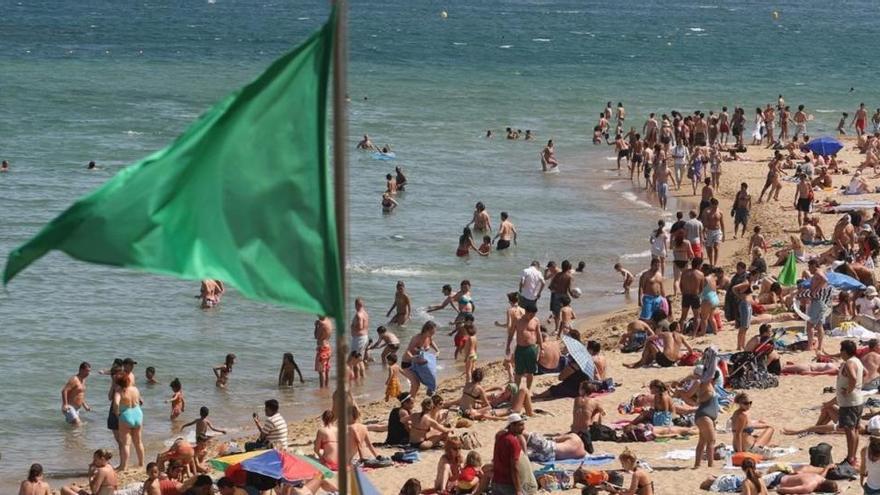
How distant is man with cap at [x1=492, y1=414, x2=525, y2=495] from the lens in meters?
14.3

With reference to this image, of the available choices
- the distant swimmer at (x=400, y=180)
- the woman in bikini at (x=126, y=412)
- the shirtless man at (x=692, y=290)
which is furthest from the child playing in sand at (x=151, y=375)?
the distant swimmer at (x=400, y=180)

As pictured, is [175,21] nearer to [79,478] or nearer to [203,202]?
[79,478]

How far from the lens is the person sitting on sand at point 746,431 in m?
15.7

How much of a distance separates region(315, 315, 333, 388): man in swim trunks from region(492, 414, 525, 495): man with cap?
794 centimetres

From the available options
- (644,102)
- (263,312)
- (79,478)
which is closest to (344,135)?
(79,478)

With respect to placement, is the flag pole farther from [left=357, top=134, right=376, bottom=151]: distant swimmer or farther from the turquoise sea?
[left=357, top=134, right=376, bottom=151]: distant swimmer

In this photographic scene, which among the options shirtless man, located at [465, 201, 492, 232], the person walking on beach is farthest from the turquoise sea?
the person walking on beach

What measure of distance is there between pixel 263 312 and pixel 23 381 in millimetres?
4976

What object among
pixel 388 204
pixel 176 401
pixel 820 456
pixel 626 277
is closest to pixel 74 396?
pixel 176 401

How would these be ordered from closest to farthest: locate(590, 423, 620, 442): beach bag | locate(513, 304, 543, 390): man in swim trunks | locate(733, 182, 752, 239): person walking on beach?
locate(590, 423, 620, 442): beach bag < locate(513, 304, 543, 390): man in swim trunks < locate(733, 182, 752, 239): person walking on beach

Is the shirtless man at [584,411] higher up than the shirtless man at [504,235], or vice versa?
the shirtless man at [584,411]

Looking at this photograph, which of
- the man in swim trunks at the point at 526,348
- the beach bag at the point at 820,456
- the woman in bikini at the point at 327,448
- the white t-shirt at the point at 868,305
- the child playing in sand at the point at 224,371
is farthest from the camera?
the child playing in sand at the point at 224,371

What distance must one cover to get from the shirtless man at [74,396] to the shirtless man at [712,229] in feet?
38.2

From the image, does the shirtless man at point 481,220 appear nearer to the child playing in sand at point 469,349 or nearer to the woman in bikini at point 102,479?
the child playing in sand at point 469,349
